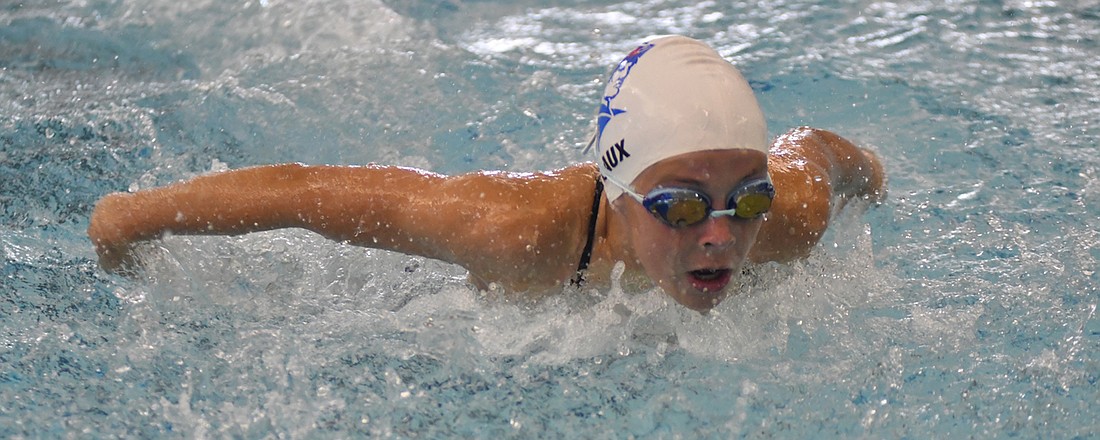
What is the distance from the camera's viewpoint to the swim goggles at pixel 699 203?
92.3 inches

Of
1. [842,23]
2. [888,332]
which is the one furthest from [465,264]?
[842,23]

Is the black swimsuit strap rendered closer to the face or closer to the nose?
the face

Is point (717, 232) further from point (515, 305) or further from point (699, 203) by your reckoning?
point (515, 305)

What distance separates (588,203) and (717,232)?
1.35 ft

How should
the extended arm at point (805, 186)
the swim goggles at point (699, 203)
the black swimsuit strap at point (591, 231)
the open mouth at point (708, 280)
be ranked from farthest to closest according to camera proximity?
the extended arm at point (805, 186), the black swimsuit strap at point (591, 231), the open mouth at point (708, 280), the swim goggles at point (699, 203)

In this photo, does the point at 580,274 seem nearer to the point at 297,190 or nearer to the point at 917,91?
the point at 297,190

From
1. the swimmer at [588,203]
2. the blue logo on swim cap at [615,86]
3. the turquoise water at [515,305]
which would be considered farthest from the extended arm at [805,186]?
the blue logo on swim cap at [615,86]

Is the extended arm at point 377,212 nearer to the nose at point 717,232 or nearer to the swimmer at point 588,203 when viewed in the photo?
the swimmer at point 588,203

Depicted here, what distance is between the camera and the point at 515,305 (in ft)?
9.23

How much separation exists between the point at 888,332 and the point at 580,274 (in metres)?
0.91

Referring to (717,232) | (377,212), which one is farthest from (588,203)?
(377,212)

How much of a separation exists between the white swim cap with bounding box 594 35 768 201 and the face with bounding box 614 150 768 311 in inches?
1.1

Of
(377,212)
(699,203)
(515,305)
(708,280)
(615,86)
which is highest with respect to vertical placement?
(615,86)

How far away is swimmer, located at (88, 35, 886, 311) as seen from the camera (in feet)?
7.82
